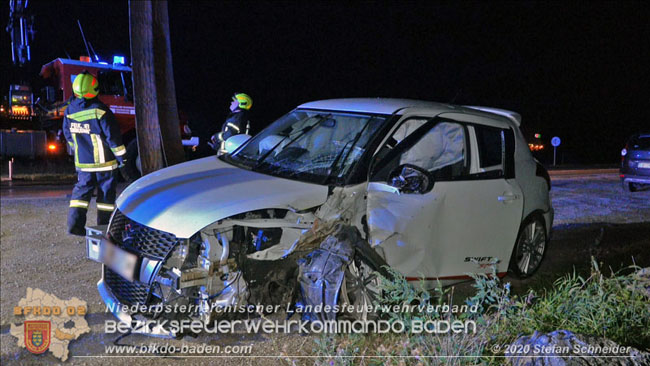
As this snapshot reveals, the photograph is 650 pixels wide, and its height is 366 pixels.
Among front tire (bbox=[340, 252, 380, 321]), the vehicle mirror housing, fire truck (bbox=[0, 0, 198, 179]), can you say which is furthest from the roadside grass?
fire truck (bbox=[0, 0, 198, 179])

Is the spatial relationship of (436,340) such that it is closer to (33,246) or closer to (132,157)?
(33,246)

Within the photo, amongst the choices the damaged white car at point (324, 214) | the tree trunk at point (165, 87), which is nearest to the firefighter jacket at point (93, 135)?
the tree trunk at point (165, 87)

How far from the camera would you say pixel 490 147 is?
5.20 m

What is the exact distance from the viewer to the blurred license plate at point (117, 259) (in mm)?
3840

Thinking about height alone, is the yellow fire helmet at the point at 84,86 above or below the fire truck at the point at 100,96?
above

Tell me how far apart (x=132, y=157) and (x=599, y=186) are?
36.1ft

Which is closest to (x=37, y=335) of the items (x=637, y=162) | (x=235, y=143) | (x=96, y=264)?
(x=96, y=264)

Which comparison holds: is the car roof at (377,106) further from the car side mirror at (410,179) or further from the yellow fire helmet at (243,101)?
the yellow fire helmet at (243,101)

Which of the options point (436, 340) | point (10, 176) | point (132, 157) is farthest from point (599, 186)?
point (10, 176)

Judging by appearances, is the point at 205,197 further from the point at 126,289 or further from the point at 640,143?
the point at 640,143

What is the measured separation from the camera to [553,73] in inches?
1938

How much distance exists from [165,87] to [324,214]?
15.6ft

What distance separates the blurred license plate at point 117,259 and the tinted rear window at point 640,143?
39.3 ft

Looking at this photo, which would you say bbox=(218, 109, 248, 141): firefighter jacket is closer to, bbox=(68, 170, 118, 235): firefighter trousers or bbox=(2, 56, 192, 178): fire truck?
bbox=(68, 170, 118, 235): firefighter trousers
